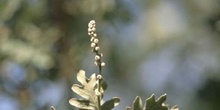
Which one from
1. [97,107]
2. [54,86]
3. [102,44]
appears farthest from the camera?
[102,44]

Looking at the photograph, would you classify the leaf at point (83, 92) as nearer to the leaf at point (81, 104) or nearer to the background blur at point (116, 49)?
the leaf at point (81, 104)

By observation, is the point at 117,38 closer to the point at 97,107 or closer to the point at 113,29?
the point at 113,29

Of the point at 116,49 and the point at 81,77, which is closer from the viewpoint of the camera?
the point at 81,77

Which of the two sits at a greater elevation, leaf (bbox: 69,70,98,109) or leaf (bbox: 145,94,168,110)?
leaf (bbox: 69,70,98,109)

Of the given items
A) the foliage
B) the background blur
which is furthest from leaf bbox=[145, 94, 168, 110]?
the background blur

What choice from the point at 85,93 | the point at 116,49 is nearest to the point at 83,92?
the point at 85,93

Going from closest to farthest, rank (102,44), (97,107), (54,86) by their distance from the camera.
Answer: (97,107)
(54,86)
(102,44)

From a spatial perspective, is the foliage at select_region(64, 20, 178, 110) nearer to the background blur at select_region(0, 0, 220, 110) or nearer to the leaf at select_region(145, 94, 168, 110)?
the leaf at select_region(145, 94, 168, 110)

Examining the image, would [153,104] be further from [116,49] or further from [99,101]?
[116,49]

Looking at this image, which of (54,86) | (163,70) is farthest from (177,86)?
(54,86)
